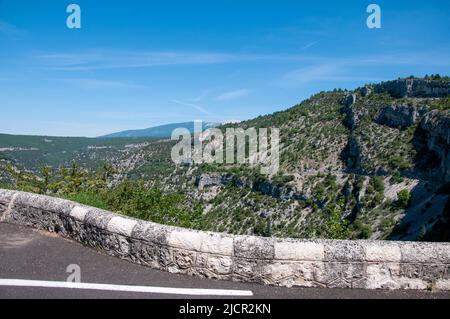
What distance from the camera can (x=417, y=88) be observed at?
89.1 metres

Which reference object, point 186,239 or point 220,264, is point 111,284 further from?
point 220,264

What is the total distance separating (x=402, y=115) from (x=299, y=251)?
84996 millimetres

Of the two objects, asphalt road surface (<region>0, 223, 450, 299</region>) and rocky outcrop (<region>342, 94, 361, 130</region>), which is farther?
rocky outcrop (<region>342, 94, 361, 130</region>)

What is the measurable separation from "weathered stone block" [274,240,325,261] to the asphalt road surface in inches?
14.1

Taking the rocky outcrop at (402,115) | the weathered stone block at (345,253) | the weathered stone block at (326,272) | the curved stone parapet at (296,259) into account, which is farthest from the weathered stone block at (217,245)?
the rocky outcrop at (402,115)

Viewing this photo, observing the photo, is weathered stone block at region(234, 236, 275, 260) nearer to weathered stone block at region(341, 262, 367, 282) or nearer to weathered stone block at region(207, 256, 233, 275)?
weathered stone block at region(207, 256, 233, 275)

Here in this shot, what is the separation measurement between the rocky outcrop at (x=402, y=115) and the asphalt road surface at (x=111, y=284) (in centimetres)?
8322

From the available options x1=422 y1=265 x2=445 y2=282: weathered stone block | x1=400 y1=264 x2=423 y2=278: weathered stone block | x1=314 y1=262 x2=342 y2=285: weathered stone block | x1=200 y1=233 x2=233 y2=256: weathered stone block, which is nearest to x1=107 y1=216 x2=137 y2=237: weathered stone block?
x1=200 y1=233 x2=233 y2=256: weathered stone block

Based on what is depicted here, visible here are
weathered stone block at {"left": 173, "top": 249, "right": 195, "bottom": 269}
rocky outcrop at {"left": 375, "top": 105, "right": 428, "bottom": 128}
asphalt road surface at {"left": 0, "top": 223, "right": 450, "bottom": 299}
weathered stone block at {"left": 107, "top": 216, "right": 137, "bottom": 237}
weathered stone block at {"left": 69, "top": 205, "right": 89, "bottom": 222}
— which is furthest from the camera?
rocky outcrop at {"left": 375, "top": 105, "right": 428, "bottom": 128}

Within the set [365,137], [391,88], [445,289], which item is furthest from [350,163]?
[445,289]

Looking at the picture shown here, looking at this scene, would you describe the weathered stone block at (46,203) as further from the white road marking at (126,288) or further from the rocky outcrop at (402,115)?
the rocky outcrop at (402,115)

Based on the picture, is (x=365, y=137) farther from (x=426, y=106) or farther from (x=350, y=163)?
(x=426, y=106)

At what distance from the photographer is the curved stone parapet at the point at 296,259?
4457mm

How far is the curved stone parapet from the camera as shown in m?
4.46
